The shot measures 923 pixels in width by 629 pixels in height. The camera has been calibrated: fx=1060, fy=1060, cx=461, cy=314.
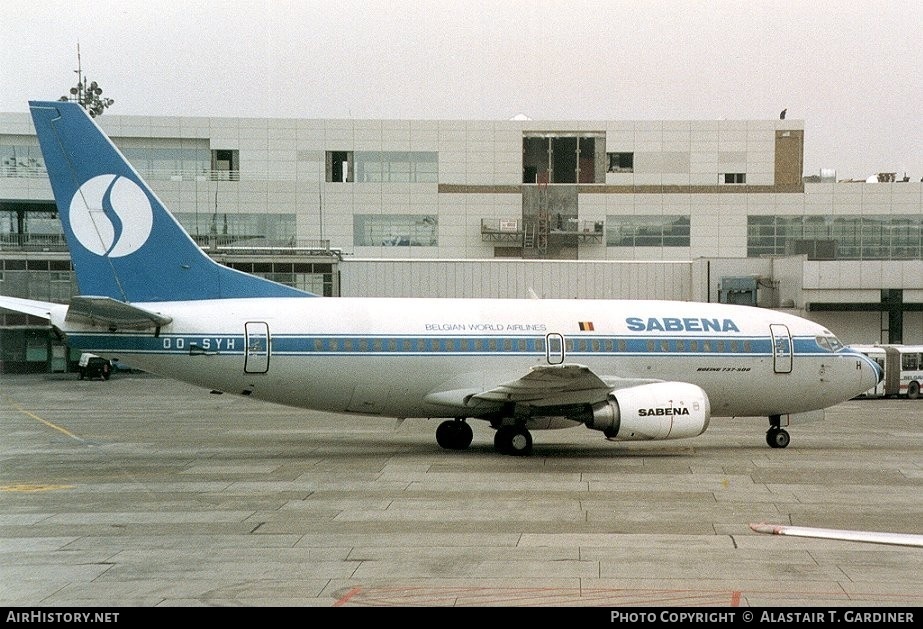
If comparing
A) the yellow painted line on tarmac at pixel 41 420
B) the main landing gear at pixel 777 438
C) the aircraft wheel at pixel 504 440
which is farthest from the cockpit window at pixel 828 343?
the yellow painted line on tarmac at pixel 41 420

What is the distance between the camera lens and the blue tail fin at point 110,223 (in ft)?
74.5

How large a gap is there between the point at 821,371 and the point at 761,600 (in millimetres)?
16337

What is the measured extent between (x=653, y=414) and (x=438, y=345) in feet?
17.0

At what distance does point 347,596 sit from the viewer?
11.5 meters

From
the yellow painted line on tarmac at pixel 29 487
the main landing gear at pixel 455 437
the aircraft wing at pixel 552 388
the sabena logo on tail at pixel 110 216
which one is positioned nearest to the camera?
the yellow painted line on tarmac at pixel 29 487

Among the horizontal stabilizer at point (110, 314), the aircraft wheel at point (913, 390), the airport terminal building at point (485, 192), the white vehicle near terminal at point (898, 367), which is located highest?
the airport terminal building at point (485, 192)

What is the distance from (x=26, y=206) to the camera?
6219 cm

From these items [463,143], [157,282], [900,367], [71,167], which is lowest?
[900,367]

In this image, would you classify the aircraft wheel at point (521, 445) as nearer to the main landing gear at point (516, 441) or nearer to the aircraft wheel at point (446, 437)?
the main landing gear at point (516, 441)

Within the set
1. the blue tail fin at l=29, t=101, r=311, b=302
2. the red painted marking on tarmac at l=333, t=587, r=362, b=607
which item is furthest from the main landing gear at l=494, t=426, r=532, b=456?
the red painted marking on tarmac at l=333, t=587, r=362, b=607

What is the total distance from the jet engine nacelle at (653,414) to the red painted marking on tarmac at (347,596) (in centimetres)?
1207

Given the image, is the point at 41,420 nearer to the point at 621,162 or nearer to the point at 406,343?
the point at 406,343

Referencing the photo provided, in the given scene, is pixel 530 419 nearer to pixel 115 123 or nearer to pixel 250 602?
pixel 250 602

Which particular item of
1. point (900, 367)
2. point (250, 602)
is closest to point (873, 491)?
point (250, 602)
